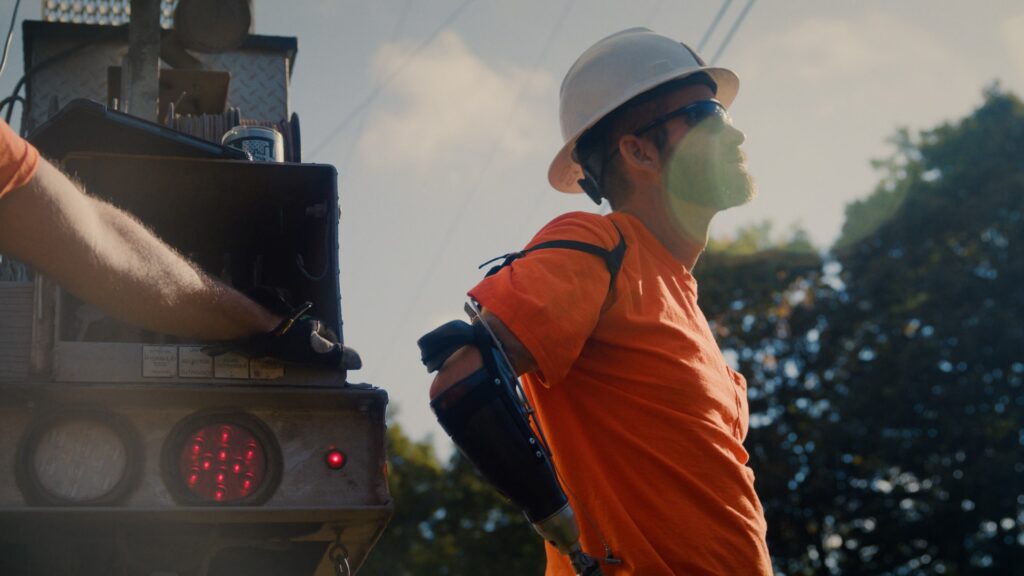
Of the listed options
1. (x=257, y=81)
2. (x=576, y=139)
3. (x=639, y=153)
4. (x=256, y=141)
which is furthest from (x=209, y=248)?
(x=257, y=81)

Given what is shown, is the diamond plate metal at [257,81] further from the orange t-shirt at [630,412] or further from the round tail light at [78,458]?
the orange t-shirt at [630,412]

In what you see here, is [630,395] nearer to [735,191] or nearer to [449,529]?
[735,191]

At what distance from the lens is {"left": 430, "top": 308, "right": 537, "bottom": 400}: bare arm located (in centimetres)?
266

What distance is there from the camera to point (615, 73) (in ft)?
12.1

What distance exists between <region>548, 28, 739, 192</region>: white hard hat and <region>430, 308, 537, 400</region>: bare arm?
115 cm

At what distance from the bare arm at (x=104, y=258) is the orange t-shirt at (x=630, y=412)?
65 centimetres

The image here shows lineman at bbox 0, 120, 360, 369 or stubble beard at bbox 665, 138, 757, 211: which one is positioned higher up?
stubble beard at bbox 665, 138, 757, 211

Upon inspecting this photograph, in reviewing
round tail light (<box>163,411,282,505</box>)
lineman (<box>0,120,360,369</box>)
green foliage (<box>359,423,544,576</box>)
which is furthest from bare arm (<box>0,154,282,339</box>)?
green foliage (<box>359,423,544,576</box>)

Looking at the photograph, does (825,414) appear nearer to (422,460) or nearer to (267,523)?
(422,460)

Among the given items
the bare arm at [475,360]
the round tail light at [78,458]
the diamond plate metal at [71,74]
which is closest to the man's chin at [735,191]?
the bare arm at [475,360]

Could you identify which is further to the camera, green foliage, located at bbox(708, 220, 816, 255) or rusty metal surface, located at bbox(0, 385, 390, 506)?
green foliage, located at bbox(708, 220, 816, 255)

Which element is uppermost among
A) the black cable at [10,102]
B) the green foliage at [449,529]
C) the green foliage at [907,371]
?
the black cable at [10,102]

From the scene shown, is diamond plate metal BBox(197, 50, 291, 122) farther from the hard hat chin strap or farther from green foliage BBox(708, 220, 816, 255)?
green foliage BBox(708, 220, 816, 255)

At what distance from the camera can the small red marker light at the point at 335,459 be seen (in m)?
3.02
